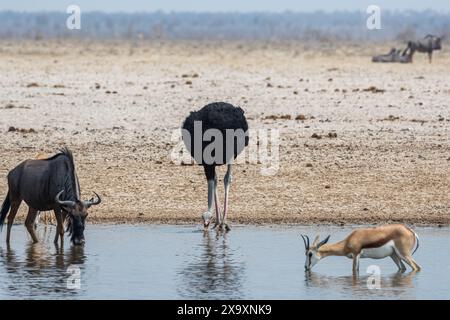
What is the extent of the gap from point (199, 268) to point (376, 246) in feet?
5.98

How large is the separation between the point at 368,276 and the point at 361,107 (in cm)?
1223

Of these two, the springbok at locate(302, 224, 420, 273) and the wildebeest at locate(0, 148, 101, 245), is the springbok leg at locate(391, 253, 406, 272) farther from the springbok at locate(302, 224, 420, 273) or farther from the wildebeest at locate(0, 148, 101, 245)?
the wildebeest at locate(0, 148, 101, 245)

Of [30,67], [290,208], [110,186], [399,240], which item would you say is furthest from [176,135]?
[30,67]

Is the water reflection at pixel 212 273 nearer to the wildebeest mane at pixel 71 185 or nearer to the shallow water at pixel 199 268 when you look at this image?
the shallow water at pixel 199 268

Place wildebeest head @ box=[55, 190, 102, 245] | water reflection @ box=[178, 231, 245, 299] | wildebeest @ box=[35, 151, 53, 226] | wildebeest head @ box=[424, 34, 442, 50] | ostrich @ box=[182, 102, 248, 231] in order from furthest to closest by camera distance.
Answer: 1. wildebeest head @ box=[424, 34, 442, 50]
2. wildebeest @ box=[35, 151, 53, 226]
3. ostrich @ box=[182, 102, 248, 231]
4. wildebeest head @ box=[55, 190, 102, 245]
5. water reflection @ box=[178, 231, 245, 299]

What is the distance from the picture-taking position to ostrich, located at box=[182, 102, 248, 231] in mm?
15625

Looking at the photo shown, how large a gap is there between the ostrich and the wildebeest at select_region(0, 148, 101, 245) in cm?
165

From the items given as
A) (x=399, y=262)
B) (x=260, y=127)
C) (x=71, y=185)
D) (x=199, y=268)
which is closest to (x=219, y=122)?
(x=71, y=185)

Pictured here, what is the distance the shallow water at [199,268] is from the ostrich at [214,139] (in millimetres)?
473

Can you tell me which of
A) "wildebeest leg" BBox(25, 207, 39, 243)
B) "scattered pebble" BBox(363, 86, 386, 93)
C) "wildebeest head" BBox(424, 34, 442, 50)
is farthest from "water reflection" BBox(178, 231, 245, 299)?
"wildebeest head" BBox(424, 34, 442, 50)

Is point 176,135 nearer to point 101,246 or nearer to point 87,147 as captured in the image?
point 87,147

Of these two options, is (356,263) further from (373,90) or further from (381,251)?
(373,90)

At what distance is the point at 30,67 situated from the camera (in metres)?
34.2

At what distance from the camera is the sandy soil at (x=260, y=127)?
17281 millimetres
